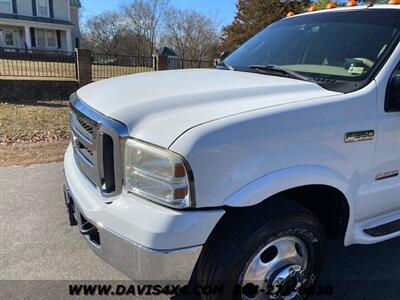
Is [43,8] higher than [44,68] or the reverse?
higher

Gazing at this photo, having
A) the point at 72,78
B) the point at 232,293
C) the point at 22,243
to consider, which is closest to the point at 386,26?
the point at 232,293

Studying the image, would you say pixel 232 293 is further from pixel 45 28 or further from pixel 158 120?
pixel 45 28

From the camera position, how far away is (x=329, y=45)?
10.7 ft

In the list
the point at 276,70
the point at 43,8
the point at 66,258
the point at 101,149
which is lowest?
the point at 66,258

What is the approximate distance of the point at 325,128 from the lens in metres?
2.38

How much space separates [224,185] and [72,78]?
39.7 feet

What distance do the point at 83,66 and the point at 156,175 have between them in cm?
1187

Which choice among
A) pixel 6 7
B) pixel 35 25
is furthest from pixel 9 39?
pixel 6 7

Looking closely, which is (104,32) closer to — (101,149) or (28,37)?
(28,37)

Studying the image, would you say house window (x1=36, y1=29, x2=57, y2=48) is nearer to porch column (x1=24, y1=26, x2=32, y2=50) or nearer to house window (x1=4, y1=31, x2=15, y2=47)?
porch column (x1=24, y1=26, x2=32, y2=50)

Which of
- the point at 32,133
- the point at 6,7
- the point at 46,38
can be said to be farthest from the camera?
the point at 46,38

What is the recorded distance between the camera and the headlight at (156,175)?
207 centimetres

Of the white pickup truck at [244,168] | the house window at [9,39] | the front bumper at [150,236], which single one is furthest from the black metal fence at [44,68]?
the house window at [9,39]

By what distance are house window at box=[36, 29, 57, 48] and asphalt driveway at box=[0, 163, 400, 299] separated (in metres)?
38.1
